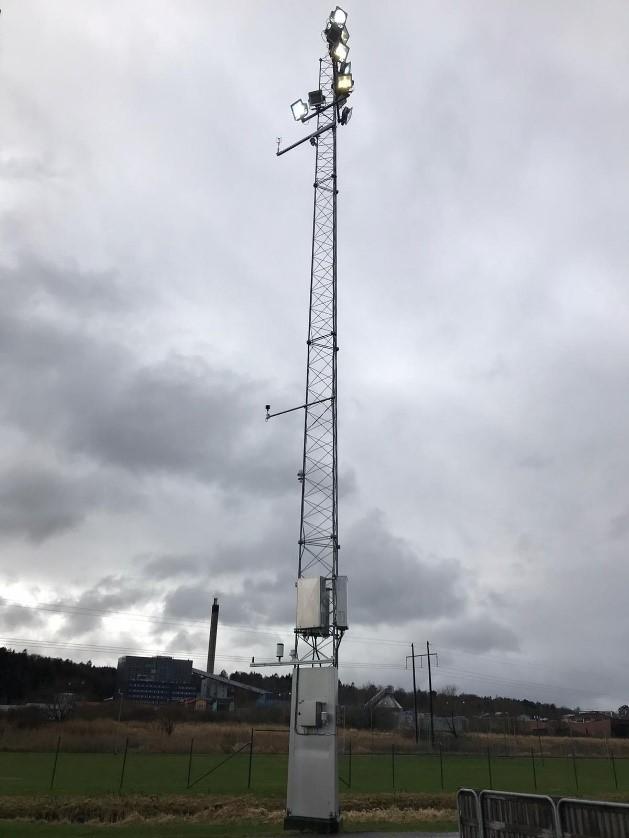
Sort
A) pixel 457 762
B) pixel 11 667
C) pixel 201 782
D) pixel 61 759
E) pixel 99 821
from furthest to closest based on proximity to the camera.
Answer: pixel 11 667 < pixel 457 762 < pixel 61 759 < pixel 201 782 < pixel 99 821

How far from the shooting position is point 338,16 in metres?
26.9

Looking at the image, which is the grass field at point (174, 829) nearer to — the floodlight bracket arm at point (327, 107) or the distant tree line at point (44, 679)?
the floodlight bracket arm at point (327, 107)

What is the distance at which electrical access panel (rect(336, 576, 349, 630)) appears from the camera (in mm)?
19483

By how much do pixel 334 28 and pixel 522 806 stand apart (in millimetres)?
27227

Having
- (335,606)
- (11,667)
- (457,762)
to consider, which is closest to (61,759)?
(457,762)

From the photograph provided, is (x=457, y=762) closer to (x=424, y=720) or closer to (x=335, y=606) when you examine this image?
(x=335, y=606)

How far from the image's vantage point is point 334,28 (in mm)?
26688

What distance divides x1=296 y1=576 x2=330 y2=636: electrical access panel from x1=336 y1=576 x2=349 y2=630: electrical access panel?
325 millimetres

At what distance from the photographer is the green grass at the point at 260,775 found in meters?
27.9

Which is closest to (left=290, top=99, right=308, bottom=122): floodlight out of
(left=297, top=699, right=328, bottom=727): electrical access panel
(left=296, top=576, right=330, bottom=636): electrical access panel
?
(left=296, top=576, right=330, bottom=636): electrical access panel

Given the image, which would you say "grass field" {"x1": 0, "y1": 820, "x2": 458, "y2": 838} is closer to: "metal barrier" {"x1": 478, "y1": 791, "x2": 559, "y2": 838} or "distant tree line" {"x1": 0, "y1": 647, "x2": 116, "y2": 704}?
"metal barrier" {"x1": 478, "y1": 791, "x2": 559, "y2": 838}

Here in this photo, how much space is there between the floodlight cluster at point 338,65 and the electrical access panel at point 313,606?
18408 millimetres

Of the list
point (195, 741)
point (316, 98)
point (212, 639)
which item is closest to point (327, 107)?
point (316, 98)

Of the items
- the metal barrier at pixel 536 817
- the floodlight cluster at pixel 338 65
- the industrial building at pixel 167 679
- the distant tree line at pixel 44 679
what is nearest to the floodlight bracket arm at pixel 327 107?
the floodlight cluster at pixel 338 65
